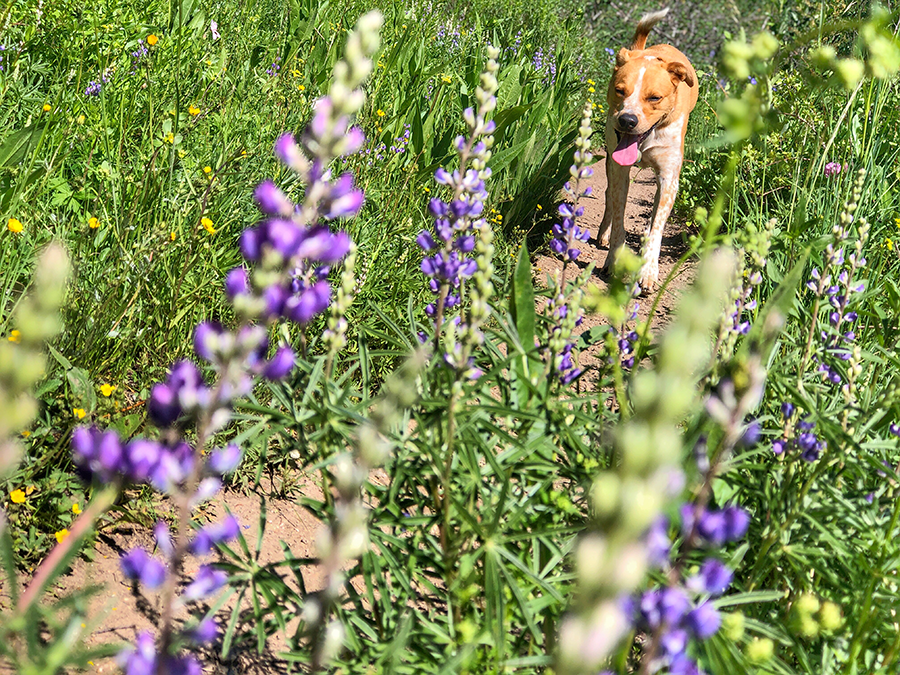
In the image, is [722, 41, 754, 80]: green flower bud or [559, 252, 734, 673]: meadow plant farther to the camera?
[722, 41, 754, 80]: green flower bud

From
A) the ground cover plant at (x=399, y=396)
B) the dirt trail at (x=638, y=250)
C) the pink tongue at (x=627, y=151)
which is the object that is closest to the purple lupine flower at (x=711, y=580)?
the ground cover plant at (x=399, y=396)

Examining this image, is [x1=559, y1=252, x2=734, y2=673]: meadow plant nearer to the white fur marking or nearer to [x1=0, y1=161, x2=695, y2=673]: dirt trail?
[x1=0, y1=161, x2=695, y2=673]: dirt trail

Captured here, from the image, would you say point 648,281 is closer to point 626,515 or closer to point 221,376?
point 221,376

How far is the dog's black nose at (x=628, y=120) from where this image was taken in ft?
14.1

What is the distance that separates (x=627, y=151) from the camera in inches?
175

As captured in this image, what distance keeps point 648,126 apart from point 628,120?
16 centimetres

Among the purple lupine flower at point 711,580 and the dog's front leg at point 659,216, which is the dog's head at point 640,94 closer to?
the dog's front leg at point 659,216

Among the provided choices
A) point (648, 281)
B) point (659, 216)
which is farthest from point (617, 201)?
point (648, 281)

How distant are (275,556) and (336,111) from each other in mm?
1651

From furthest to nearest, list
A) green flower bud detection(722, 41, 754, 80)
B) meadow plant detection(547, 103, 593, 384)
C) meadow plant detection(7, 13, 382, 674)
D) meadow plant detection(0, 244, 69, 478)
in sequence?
meadow plant detection(547, 103, 593, 384) < green flower bud detection(722, 41, 754, 80) < meadow plant detection(7, 13, 382, 674) < meadow plant detection(0, 244, 69, 478)

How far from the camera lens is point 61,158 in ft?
9.21

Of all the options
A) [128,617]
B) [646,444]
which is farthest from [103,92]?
[646,444]

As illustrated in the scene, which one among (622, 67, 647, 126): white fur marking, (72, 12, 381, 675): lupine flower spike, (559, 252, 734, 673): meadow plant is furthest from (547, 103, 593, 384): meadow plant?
(622, 67, 647, 126): white fur marking

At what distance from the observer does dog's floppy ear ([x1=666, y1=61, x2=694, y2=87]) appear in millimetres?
4418
